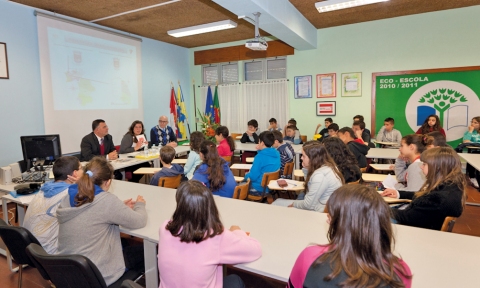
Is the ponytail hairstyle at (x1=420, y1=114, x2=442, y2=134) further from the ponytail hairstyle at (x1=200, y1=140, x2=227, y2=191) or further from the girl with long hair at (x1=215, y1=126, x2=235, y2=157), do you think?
the ponytail hairstyle at (x1=200, y1=140, x2=227, y2=191)

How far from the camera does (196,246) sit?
4.61ft

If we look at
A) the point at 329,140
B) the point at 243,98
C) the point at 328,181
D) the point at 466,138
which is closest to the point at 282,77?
the point at 243,98

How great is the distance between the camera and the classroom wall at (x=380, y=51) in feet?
19.8

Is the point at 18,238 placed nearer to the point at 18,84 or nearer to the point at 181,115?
the point at 18,84

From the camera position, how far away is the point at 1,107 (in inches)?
188

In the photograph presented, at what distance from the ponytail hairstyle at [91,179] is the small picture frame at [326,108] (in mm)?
6159

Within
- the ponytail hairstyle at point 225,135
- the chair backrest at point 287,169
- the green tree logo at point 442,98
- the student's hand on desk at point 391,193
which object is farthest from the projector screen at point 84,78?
the green tree logo at point 442,98

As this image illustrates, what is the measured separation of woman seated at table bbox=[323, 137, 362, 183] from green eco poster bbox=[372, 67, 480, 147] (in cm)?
432

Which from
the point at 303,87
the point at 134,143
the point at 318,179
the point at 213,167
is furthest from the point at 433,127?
the point at 134,143

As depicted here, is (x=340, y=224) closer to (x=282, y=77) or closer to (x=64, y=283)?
(x=64, y=283)

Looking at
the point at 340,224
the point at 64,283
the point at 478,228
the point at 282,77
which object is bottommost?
the point at 478,228

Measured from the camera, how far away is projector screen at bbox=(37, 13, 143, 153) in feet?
17.7

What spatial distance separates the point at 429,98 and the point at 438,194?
17.8ft

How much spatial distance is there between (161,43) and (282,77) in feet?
10.8
